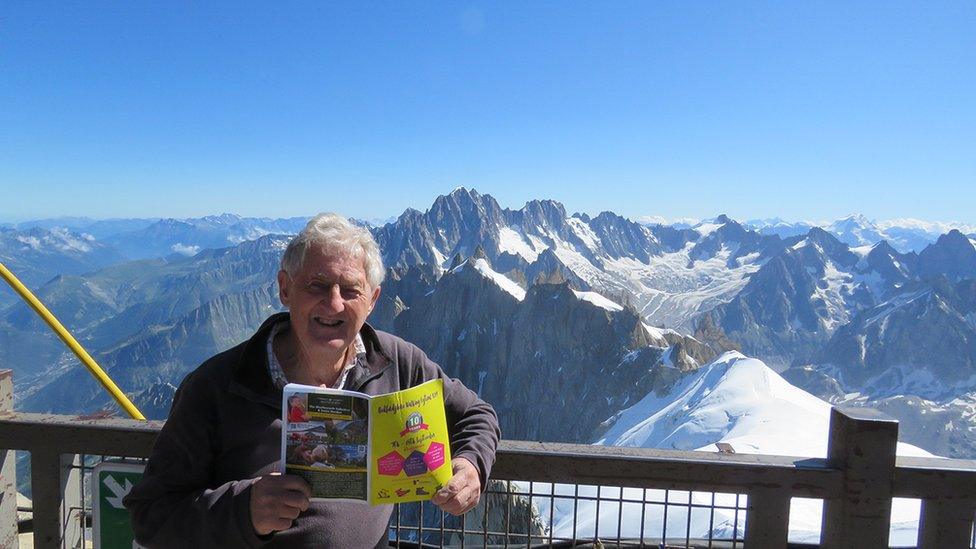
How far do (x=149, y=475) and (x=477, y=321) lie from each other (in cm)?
14023

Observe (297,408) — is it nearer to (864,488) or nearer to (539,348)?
(864,488)

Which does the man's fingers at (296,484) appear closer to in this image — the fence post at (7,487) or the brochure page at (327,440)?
the brochure page at (327,440)

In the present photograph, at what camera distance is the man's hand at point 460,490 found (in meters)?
2.81

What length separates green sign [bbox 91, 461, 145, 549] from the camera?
13.2ft

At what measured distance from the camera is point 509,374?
13725cm

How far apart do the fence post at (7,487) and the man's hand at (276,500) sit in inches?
112

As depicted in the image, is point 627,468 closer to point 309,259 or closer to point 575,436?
point 309,259

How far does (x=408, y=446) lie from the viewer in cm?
265

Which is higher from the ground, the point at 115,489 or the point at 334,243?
the point at 334,243

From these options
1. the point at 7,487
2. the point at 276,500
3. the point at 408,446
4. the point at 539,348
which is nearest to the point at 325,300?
the point at 408,446

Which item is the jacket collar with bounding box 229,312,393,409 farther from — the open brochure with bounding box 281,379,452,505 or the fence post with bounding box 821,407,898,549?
the fence post with bounding box 821,407,898,549

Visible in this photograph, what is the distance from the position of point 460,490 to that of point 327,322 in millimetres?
1013

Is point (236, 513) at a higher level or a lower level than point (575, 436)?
higher

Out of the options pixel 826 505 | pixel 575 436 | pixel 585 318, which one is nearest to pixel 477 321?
pixel 585 318
